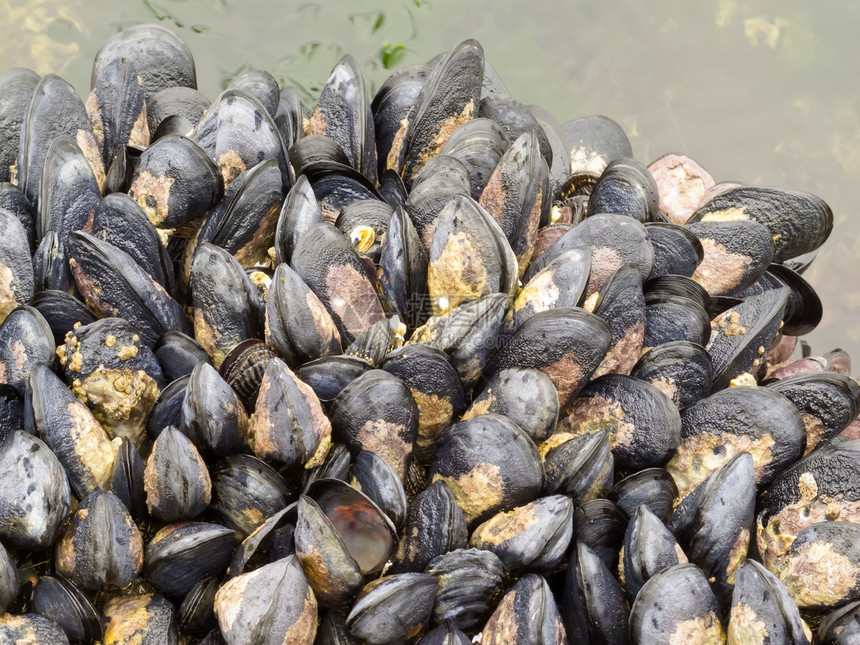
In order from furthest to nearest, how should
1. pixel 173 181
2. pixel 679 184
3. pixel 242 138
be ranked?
pixel 679 184
pixel 242 138
pixel 173 181

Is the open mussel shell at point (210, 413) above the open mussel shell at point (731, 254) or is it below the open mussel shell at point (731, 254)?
below

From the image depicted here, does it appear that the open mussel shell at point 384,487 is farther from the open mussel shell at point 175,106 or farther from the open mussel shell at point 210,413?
the open mussel shell at point 175,106

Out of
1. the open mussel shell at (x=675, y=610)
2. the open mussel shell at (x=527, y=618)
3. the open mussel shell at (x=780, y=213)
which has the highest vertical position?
the open mussel shell at (x=780, y=213)

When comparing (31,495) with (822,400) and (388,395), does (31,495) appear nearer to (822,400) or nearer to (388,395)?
(388,395)

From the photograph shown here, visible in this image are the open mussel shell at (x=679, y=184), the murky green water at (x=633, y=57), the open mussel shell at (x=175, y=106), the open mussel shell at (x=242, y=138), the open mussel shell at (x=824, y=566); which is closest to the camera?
Answer: the open mussel shell at (x=824, y=566)

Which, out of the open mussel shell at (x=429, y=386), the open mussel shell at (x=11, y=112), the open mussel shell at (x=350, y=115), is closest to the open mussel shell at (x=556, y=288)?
the open mussel shell at (x=429, y=386)

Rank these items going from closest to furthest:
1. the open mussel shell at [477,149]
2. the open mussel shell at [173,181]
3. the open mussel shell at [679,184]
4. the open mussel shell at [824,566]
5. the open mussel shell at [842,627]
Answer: the open mussel shell at [842,627] < the open mussel shell at [824,566] < the open mussel shell at [173,181] < the open mussel shell at [477,149] < the open mussel shell at [679,184]

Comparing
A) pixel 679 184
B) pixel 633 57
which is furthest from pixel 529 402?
pixel 633 57
